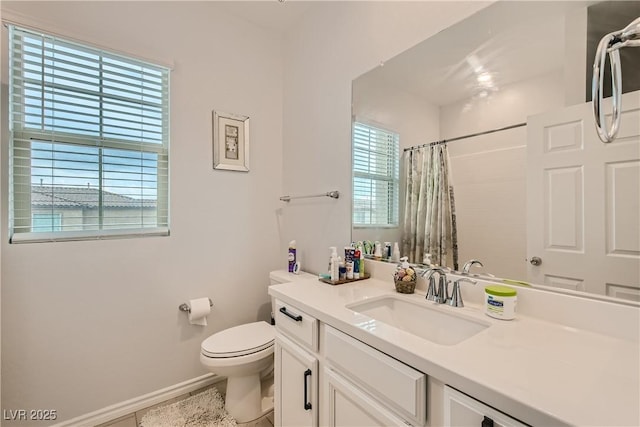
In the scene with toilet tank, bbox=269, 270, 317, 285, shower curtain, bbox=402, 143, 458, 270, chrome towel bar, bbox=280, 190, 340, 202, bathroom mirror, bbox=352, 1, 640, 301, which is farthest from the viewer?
toilet tank, bbox=269, 270, 317, 285

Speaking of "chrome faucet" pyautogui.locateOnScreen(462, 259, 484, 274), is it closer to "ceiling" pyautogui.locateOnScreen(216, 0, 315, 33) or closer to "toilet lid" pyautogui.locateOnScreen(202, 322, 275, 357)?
"toilet lid" pyautogui.locateOnScreen(202, 322, 275, 357)

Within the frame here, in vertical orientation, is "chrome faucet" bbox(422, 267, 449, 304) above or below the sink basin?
above

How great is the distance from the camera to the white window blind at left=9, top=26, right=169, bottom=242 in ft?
4.62

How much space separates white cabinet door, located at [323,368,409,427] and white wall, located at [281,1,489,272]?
2.87ft

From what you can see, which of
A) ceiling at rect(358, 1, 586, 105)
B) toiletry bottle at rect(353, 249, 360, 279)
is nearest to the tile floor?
toiletry bottle at rect(353, 249, 360, 279)

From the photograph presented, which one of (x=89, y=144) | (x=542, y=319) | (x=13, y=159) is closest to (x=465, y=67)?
(x=542, y=319)

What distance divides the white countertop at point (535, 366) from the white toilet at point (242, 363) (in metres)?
0.78

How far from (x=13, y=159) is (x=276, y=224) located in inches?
60.1

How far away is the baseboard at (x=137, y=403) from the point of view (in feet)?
5.01

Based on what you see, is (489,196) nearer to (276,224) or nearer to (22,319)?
(276,224)

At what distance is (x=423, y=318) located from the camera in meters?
1.10

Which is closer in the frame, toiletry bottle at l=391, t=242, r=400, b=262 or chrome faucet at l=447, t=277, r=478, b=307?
chrome faucet at l=447, t=277, r=478, b=307

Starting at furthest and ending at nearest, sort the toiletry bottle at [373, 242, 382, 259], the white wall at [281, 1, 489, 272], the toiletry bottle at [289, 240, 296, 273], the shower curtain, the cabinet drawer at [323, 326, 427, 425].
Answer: the toiletry bottle at [289, 240, 296, 273] → the toiletry bottle at [373, 242, 382, 259] → the white wall at [281, 1, 489, 272] → the shower curtain → the cabinet drawer at [323, 326, 427, 425]

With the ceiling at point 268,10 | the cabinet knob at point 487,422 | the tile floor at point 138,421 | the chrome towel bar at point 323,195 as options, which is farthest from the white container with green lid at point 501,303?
the ceiling at point 268,10
